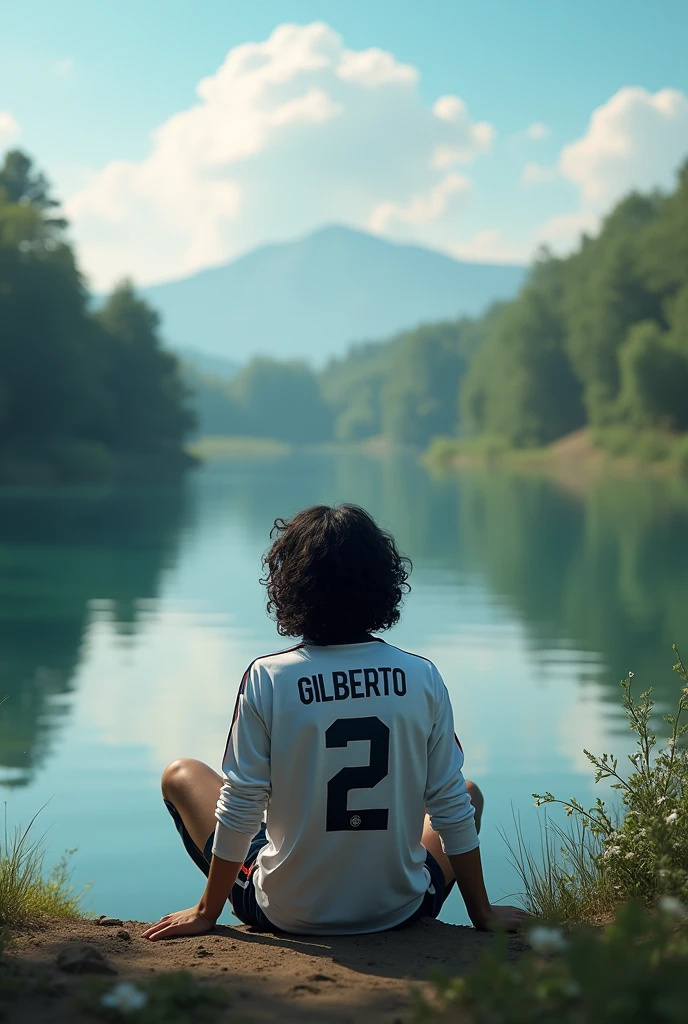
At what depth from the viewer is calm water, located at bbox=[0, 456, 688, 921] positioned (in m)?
5.89

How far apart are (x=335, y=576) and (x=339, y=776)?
1.59 feet

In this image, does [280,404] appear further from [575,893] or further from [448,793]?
[448,793]

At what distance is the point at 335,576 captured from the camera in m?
2.93

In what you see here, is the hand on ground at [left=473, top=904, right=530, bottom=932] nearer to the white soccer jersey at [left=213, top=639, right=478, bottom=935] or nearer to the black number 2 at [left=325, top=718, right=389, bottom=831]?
the white soccer jersey at [left=213, top=639, right=478, bottom=935]

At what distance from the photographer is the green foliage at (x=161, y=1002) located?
6.92ft

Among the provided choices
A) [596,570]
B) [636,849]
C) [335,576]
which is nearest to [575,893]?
[636,849]

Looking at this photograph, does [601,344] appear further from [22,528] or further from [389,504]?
[22,528]

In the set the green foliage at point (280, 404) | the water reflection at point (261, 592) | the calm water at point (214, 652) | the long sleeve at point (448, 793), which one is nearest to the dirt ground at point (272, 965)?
the long sleeve at point (448, 793)

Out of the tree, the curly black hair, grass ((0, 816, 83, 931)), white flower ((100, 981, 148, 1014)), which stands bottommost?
grass ((0, 816, 83, 931))

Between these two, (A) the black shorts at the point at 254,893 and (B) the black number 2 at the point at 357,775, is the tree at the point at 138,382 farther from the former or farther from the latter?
(B) the black number 2 at the point at 357,775

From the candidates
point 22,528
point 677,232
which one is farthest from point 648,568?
point 677,232

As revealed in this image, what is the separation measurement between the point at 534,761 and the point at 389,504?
23.1 m

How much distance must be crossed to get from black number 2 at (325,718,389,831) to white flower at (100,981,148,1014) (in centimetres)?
80

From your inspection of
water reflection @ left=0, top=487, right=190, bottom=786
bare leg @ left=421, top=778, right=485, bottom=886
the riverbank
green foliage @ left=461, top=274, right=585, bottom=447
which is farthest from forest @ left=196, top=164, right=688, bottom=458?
bare leg @ left=421, top=778, right=485, bottom=886
